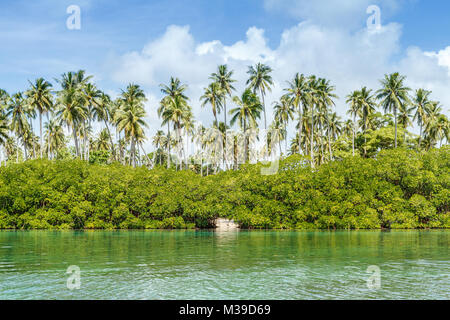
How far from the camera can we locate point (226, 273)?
54.2 feet

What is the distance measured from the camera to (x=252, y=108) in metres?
62.4

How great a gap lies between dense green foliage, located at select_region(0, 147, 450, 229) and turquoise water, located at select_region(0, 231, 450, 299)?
21752mm

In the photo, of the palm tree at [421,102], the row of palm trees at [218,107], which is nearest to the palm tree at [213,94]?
the row of palm trees at [218,107]

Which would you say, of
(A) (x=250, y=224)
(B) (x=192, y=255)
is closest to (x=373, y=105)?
(A) (x=250, y=224)

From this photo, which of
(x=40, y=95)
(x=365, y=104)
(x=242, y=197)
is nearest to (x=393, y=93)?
(x=365, y=104)

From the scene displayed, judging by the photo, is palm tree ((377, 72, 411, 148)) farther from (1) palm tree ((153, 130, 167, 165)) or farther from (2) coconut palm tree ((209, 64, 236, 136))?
(1) palm tree ((153, 130, 167, 165))

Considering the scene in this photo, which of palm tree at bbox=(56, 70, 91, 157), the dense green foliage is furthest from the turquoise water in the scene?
palm tree at bbox=(56, 70, 91, 157)

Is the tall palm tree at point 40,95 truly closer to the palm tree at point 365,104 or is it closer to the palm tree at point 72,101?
the palm tree at point 72,101

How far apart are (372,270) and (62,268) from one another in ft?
42.8

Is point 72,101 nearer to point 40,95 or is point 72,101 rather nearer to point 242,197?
point 40,95

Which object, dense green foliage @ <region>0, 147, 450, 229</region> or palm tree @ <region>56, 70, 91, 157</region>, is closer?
dense green foliage @ <region>0, 147, 450, 229</region>

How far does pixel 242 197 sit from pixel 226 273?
105 ft

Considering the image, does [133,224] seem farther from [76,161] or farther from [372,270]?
[372,270]

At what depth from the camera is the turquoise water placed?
13031mm
